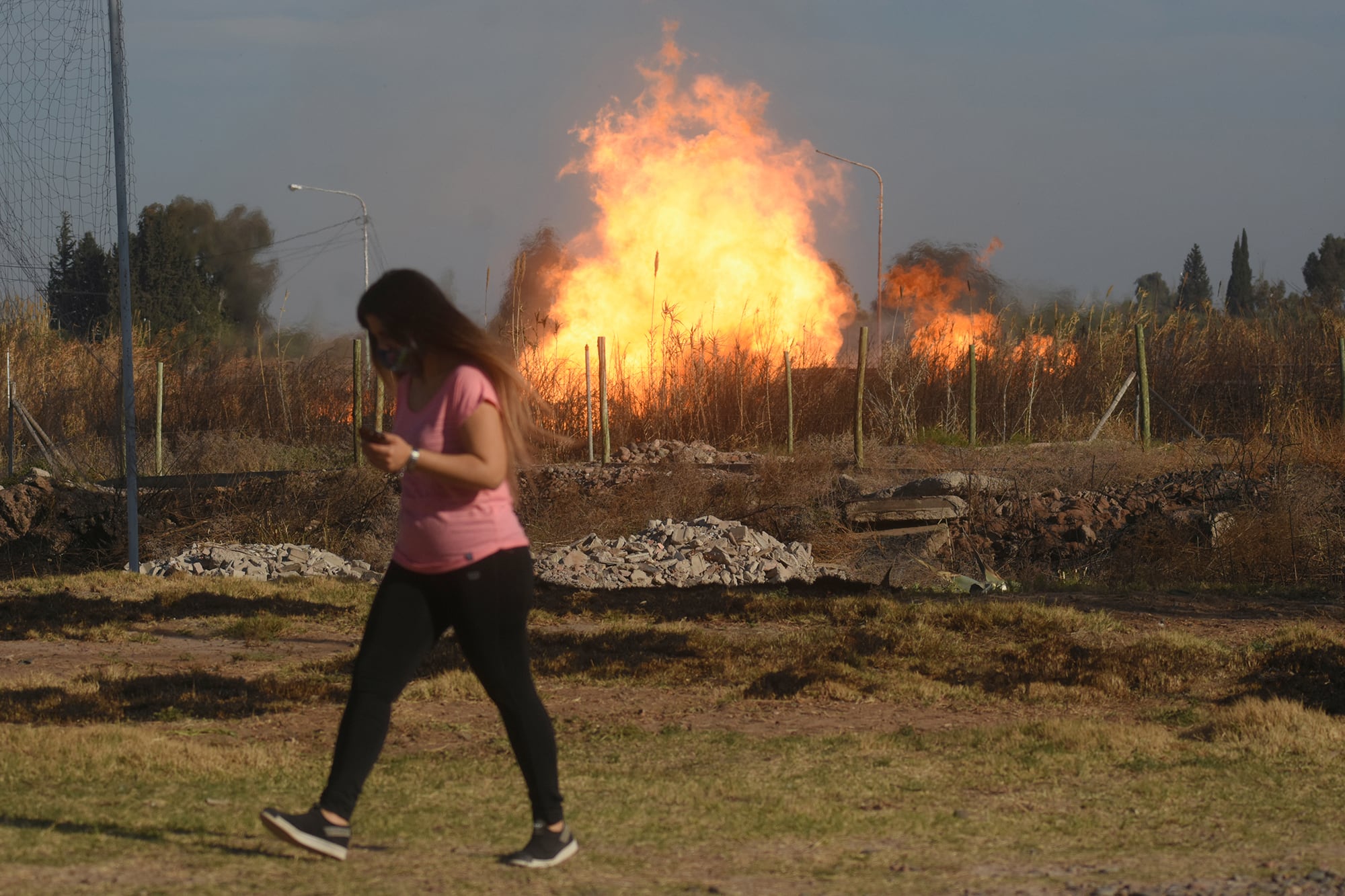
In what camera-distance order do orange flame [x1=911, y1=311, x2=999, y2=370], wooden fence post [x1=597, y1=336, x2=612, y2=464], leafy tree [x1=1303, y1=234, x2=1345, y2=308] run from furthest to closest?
leafy tree [x1=1303, y1=234, x2=1345, y2=308]
orange flame [x1=911, y1=311, x2=999, y2=370]
wooden fence post [x1=597, y1=336, x2=612, y2=464]

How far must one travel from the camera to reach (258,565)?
12094 millimetres

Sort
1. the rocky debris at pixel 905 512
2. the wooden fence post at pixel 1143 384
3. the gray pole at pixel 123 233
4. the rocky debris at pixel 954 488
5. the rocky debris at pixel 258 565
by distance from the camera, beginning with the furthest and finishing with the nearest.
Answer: the wooden fence post at pixel 1143 384, the rocky debris at pixel 954 488, the rocky debris at pixel 905 512, the rocky debris at pixel 258 565, the gray pole at pixel 123 233

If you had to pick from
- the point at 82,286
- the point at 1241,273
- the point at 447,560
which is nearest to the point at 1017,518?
the point at 447,560

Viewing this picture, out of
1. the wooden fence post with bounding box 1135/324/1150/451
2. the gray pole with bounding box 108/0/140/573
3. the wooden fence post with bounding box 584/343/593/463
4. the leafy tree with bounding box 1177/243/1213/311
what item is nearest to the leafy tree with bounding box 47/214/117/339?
the gray pole with bounding box 108/0/140/573

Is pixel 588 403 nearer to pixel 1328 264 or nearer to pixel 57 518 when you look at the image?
pixel 57 518

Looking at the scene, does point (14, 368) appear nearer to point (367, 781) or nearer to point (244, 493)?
point (244, 493)

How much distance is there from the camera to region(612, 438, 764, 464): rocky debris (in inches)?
725

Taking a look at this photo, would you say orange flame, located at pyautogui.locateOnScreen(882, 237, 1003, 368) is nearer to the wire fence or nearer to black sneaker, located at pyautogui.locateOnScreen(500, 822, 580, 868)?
the wire fence

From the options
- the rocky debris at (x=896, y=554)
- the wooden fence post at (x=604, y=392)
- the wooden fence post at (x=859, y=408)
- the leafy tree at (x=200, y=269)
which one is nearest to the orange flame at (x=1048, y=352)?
the wooden fence post at (x=859, y=408)

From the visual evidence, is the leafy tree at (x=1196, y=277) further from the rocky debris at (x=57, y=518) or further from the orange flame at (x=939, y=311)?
the rocky debris at (x=57, y=518)

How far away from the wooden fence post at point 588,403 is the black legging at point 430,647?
14.9 m

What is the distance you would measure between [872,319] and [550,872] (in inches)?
1082

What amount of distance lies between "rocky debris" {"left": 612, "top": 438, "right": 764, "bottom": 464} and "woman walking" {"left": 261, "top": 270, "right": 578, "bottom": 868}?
44.6 feet

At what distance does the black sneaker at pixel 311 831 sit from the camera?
3895 millimetres
